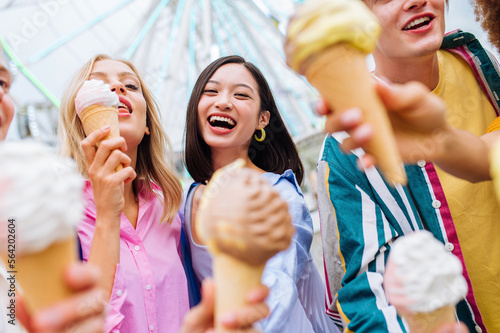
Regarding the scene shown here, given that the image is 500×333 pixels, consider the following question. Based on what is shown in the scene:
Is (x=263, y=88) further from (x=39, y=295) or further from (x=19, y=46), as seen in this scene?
(x=19, y=46)

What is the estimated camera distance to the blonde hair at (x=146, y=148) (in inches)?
55.1

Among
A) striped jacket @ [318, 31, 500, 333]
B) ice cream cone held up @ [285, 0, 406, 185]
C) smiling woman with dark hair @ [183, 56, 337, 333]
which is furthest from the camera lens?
smiling woman with dark hair @ [183, 56, 337, 333]

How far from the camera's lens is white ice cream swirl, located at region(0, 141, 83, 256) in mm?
533

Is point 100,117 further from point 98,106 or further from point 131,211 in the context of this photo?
point 131,211

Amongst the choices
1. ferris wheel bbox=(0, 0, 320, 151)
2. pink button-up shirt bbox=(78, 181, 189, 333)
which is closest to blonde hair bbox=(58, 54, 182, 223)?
pink button-up shirt bbox=(78, 181, 189, 333)

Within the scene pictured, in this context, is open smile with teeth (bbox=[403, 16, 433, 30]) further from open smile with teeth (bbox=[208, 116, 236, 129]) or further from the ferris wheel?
the ferris wheel

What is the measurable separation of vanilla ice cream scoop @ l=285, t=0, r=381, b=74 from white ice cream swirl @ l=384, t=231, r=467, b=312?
0.34 metres

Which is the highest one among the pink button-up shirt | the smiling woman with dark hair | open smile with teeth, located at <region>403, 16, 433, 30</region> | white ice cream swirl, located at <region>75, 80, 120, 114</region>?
open smile with teeth, located at <region>403, 16, 433, 30</region>

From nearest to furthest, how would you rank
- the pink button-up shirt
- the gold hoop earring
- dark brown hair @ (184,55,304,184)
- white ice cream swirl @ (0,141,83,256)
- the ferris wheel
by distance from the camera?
white ice cream swirl @ (0,141,83,256) < the pink button-up shirt < dark brown hair @ (184,55,304,184) < the gold hoop earring < the ferris wheel

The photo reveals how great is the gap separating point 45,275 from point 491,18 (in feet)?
4.31

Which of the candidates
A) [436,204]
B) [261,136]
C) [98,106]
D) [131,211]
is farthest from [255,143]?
[436,204]

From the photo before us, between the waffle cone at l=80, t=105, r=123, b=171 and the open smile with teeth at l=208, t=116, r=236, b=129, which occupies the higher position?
the waffle cone at l=80, t=105, r=123, b=171

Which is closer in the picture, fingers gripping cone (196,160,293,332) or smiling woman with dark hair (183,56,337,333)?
fingers gripping cone (196,160,293,332)

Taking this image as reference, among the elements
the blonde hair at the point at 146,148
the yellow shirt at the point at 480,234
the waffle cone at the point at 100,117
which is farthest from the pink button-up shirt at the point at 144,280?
the yellow shirt at the point at 480,234
